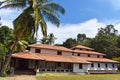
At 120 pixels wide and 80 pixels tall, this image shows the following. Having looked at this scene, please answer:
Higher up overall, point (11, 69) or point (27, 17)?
point (27, 17)

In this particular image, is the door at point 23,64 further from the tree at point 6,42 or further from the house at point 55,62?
the tree at point 6,42

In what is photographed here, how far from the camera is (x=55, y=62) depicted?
42.8 m

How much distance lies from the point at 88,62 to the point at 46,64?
9.74 meters

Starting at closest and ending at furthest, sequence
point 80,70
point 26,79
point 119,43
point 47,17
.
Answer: point 26,79 < point 47,17 < point 80,70 < point 119,43

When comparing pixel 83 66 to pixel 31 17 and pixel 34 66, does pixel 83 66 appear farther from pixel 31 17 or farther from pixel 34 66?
pixel 31 17

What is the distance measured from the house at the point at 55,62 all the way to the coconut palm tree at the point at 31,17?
701cm

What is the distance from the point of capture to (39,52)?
42562 millimetres

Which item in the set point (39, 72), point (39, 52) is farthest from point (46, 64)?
point (39, 72)

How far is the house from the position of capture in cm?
3775

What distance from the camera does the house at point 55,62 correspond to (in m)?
37.8

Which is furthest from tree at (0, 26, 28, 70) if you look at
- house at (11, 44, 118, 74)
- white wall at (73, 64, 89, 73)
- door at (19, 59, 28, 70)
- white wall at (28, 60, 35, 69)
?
white wall at (73, 64, 89, 73)

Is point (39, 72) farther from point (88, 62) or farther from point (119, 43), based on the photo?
point (119, 43)

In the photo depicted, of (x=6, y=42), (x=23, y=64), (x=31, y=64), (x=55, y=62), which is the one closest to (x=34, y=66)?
(x=31, y=64)

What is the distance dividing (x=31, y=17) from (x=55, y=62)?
16645 mm
